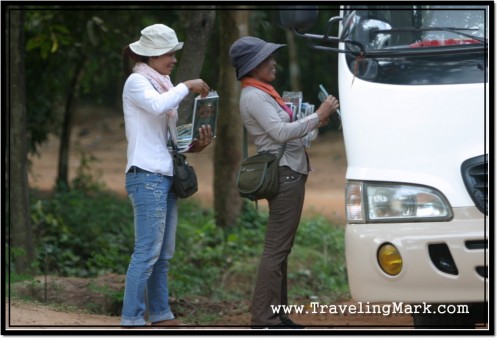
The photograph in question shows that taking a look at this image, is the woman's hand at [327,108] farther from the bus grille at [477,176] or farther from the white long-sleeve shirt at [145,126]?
the bus grille at [477,176]

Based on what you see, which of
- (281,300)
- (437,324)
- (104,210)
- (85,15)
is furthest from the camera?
(104,210)

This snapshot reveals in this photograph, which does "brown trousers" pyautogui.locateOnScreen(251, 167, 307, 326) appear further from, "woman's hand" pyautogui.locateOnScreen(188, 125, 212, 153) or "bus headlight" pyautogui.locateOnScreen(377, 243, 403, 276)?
"bus headlight" pyautogui.locateOnScreen(377, 243, 403, 276)

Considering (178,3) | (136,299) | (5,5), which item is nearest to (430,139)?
(136,299)

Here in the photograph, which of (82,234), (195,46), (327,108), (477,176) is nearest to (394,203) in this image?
(477,176)

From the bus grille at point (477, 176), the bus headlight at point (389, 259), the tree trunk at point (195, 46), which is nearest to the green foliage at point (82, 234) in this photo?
the tree trunk at point (195, 46)

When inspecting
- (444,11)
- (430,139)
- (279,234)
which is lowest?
(279,234)

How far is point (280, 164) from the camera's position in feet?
18.1

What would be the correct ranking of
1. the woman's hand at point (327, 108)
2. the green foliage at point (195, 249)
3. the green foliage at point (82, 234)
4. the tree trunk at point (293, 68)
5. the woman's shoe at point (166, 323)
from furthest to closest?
the tree trunk at point (293, 68) < the green foliage at point (82, 234) < the green foliage at point (195, 249) < the woman's shoe at point (166, 323) < the woman's hand at point (327, 108)

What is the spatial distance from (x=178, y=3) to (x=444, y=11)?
1895 millimetres

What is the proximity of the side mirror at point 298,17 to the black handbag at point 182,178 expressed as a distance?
1029 mm

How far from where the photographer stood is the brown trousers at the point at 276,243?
18.1 feet

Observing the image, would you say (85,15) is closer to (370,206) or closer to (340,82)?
(340,82)

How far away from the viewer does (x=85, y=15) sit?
37.1 feet

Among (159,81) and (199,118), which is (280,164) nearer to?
(199,118)
